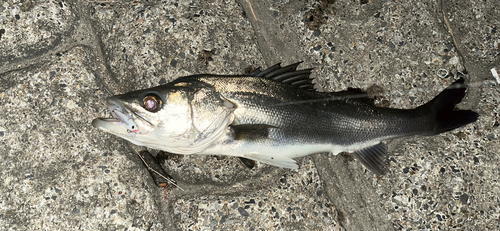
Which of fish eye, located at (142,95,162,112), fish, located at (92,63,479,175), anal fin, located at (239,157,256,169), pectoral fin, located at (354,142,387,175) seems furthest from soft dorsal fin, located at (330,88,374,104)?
fish eye, located at (142,95,162,112)

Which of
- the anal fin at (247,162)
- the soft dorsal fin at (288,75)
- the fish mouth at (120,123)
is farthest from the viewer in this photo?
the anal fin at (247,162)

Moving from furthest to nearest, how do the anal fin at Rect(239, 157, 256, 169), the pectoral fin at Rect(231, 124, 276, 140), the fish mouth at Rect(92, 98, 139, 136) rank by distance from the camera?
the anal fin at Rect(239, 157, 256, 169) < the pectoral fin at Rect(231, 124, 276, 140) < the fish mouth at Rect(92, 98, 139, 136)

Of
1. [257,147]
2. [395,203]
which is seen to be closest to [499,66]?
[395,203]

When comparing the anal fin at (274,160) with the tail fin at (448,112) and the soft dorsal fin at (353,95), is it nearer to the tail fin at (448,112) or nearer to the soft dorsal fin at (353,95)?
the soft dorsal fin at (353,95)

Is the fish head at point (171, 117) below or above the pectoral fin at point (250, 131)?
above

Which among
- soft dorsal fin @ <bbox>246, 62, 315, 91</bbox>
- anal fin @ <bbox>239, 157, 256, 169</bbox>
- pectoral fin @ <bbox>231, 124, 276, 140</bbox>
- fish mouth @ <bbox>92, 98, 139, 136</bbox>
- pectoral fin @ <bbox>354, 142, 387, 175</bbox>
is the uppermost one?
fish mouth @ <bbox>92, 98, 139, 136</bbox>

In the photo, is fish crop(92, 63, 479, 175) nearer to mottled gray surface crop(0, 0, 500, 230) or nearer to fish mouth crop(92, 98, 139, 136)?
fish mouth crop(92, 98, 139, 136)

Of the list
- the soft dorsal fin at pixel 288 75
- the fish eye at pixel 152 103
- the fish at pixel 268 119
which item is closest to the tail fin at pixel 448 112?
the fish at pixel 268 119

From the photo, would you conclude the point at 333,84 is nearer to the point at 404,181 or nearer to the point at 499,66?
the point at 404,181

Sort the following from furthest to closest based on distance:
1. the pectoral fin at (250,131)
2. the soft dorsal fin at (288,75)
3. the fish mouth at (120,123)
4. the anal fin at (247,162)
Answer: the anal fin at (247,162), the soft dorsal fin at (288,75), the pectoral fin at (250,131), the fish mouth at (120,123)
